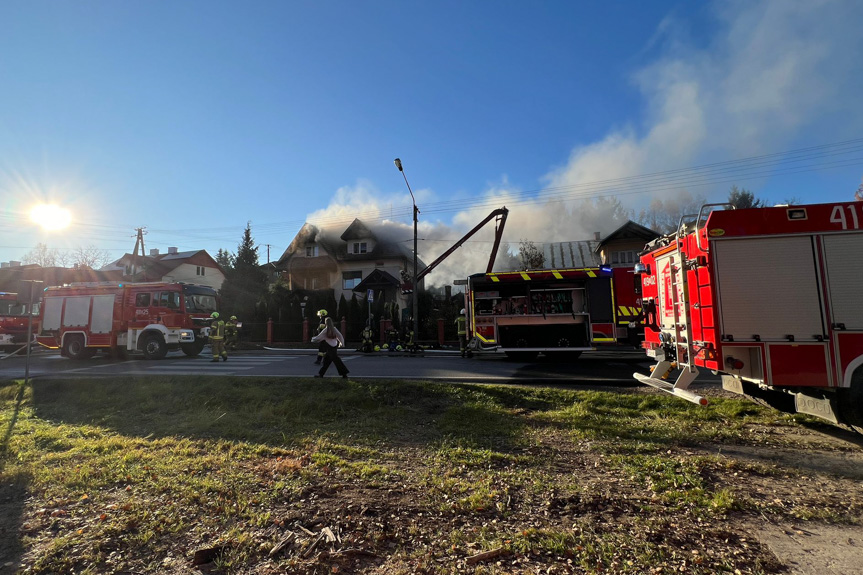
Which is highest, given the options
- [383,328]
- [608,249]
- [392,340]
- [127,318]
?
[608,249]

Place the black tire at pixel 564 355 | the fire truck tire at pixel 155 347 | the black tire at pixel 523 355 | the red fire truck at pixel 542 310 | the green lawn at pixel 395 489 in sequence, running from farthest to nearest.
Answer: the fire truck tire at pixel 155 347 < the black tire at pixel 523 355 < the black tire at pixel 564 355 < the red fire truck at pixel 542 310 < the green lawn at pixel 395 489

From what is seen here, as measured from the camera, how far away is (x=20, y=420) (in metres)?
6.36

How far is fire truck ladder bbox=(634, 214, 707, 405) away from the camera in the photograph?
5.56m

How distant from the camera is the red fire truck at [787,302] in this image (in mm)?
4719

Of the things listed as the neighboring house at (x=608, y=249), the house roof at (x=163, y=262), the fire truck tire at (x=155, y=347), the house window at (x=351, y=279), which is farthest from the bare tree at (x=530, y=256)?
the house roof at (x=163, y=262)

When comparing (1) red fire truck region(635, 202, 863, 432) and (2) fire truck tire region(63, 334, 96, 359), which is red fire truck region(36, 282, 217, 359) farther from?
(1) red fire truck region(635, 202, 863, 432)

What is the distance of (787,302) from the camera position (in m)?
4.93

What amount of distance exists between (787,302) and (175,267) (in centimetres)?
5179

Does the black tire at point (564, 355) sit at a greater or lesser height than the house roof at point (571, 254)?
lesser

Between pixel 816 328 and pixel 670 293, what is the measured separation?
1694mm

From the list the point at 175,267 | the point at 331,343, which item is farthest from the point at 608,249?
the point at 175,267

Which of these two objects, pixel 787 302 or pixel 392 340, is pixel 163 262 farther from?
pixel 787 302

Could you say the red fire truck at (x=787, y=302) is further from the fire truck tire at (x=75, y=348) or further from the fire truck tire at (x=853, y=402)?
the fire truck tire at (x=75, y=348)

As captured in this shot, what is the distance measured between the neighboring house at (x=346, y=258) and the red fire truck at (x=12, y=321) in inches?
687
